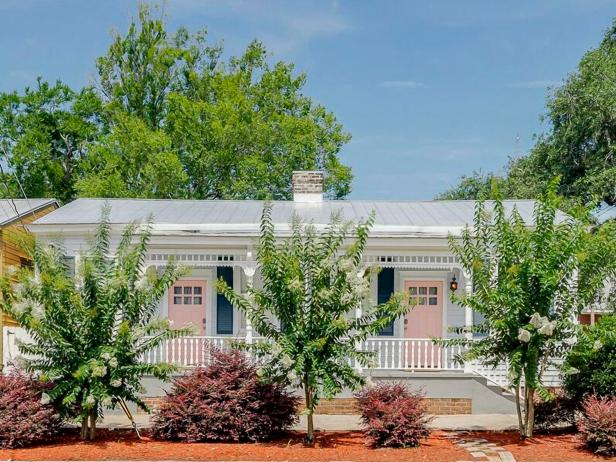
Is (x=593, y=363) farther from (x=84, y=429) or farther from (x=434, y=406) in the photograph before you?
(x=84, y=429)

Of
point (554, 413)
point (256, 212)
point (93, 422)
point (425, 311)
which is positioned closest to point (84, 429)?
point (93, 422)

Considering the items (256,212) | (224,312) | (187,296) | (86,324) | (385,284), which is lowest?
(224,312)

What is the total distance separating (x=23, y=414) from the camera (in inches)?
446

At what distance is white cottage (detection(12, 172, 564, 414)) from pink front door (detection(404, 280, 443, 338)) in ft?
0.07

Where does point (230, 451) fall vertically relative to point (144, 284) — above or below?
below

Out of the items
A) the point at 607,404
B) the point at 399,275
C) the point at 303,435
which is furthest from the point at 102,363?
the point at 399,275

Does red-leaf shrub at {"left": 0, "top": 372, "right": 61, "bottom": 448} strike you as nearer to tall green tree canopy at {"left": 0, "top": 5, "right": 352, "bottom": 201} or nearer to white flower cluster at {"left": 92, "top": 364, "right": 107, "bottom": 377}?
white flower cluster at {"left": 92, "top": 364, "right": 107, "bottom": 377}

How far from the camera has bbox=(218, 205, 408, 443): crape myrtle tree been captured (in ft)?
36.6

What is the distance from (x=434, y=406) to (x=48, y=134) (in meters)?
25.7

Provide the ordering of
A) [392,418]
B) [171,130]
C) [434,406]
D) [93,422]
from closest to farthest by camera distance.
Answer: [392,418] < [93,422] < [434,406] < [171,130]

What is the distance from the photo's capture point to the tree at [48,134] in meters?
34.7

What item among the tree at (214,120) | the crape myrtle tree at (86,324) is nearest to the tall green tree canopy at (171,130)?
the tree at (214,120)

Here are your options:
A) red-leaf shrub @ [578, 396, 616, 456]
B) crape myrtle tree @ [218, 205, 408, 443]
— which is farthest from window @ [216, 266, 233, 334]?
red-leaf shrub @ [578, 396, 616, 456]

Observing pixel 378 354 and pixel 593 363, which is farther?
pixel 378 354
